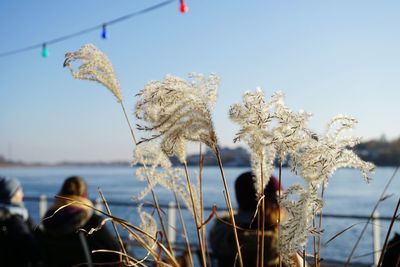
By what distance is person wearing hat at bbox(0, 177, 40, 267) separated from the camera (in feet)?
10.2

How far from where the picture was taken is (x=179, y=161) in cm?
94

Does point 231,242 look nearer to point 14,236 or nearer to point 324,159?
point 324,159

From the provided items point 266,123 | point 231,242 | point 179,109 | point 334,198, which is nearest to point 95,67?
point 179,109

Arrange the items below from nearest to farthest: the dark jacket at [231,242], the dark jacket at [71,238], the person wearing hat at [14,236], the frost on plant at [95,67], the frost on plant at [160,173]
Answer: the frost on plant at [95,67] → the frost on plant at [160,173] → the dark jacket at [231,242] → the dark jacket at [71,238] → the person wearing hat at [14,236]

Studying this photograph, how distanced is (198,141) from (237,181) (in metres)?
1.22

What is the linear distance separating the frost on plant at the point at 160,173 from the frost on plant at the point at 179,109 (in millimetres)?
156

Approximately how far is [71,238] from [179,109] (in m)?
2.21

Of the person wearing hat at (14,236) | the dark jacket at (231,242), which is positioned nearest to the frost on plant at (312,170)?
the dark jacket at (231,242)

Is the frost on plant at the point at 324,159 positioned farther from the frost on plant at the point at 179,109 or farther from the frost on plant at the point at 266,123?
the frost on plant at the point at 179,109

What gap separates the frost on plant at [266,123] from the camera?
81cm

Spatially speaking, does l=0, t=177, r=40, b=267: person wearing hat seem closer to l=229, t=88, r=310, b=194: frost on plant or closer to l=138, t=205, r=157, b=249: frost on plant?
l=138, t=205, r=157, b=249: frost on plant

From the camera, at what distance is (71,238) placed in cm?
286

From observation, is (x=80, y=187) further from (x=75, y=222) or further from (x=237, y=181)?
(x=237, y=181)

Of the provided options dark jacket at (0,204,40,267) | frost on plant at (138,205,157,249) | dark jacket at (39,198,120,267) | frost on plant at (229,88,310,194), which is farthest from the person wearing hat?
frost on plant at (229,88,310,194)
